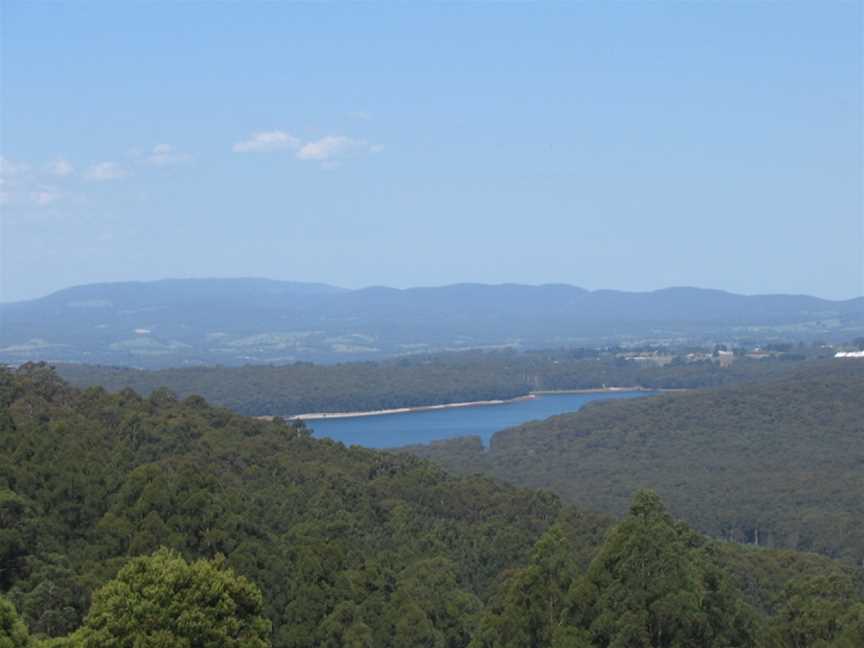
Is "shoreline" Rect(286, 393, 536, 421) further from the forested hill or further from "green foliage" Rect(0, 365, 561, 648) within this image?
"green foliage" Rect(0, 365, 561, 648)

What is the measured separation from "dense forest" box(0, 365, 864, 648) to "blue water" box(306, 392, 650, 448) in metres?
51.5

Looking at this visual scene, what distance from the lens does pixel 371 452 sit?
134 feet

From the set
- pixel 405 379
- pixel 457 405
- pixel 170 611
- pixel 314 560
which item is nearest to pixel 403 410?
pixel 457 405

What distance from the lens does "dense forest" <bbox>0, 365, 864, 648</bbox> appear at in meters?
13.0

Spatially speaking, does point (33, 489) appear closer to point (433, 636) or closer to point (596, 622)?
point (433, 636)

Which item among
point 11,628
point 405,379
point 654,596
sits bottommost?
point 654,596

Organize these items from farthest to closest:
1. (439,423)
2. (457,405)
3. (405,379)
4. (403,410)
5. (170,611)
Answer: (405,379)
(457,405)
(403,410)
(439,423)
(170,611)

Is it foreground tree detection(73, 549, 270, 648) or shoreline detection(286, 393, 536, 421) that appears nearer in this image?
foreground tree detection(73, 549, 270, 648)

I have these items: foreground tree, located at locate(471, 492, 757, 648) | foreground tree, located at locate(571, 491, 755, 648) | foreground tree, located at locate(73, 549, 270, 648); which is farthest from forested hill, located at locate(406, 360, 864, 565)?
foreground tree, located at locate(73, 549, 270, 648)

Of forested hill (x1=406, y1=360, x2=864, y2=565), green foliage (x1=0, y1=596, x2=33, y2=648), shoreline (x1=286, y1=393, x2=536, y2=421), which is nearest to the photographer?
green foliage (x1=0, y1=596, x2=33, y2=648)

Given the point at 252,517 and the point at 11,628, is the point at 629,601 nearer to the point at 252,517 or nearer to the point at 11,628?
the point at 11,628

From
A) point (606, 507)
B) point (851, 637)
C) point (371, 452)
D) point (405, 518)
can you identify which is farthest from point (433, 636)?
point (606, 507)

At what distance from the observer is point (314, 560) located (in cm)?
2058

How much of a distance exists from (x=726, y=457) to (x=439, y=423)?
45.0 metres
